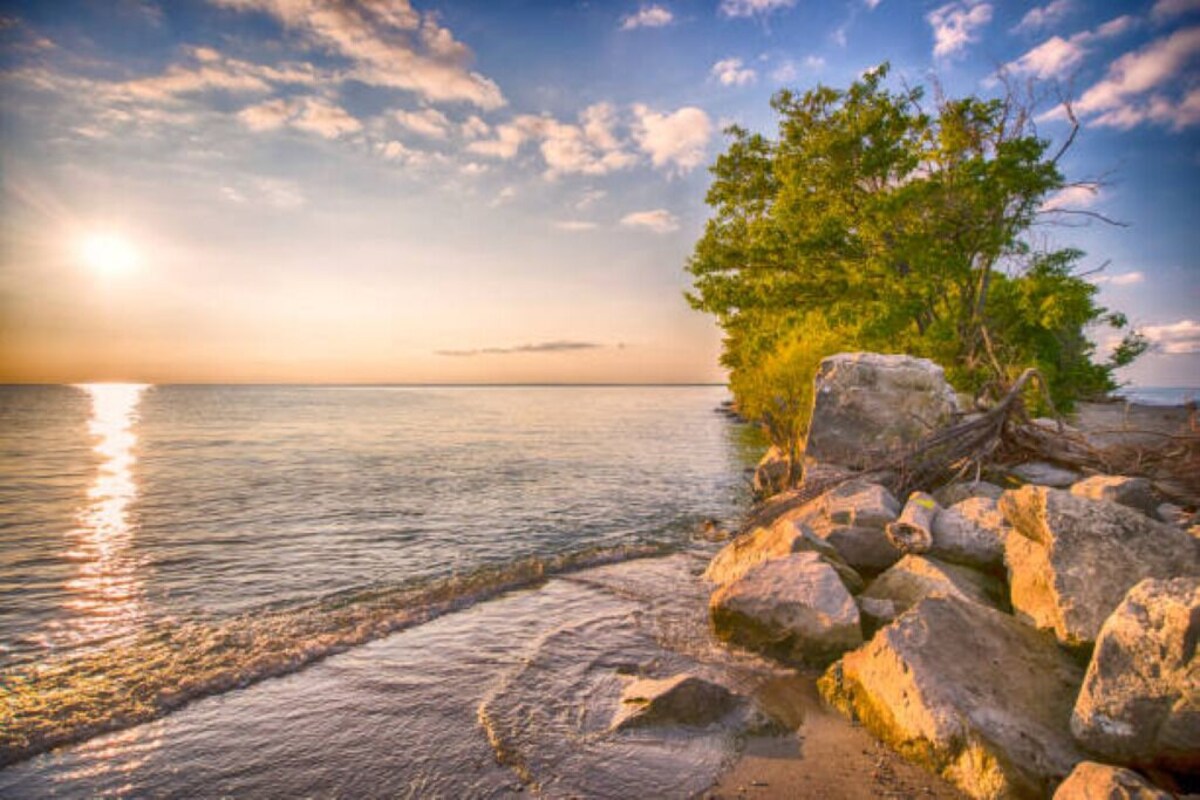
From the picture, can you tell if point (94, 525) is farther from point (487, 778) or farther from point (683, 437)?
point (683, 437)

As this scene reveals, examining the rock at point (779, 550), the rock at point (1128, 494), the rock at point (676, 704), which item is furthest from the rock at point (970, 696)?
the rock at point (1128, 494)

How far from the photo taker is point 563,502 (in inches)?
695

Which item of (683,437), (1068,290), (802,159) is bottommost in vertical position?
(683,437)

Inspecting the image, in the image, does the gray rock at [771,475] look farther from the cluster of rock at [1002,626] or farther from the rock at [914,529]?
the rock at [914,529]

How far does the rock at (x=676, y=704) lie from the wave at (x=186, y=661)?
3.88 m

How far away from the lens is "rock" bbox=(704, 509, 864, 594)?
7344 millimetres

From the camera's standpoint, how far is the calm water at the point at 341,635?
484cm

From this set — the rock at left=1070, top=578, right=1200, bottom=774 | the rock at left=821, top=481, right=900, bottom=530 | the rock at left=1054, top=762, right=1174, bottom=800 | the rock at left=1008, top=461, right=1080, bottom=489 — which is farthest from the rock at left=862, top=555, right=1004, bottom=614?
the rock at left=1008, top=461, right=1080, bottom=489

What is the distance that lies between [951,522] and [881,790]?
4256 mm

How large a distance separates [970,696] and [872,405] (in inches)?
347

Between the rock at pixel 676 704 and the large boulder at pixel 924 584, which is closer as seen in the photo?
the rock at pixel 676 704

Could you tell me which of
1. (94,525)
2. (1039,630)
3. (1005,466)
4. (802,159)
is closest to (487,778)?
(1039,630)

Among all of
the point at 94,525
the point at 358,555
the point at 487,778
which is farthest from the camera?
the point at 94,525

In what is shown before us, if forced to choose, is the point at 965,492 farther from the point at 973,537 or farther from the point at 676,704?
the point at 676,704
